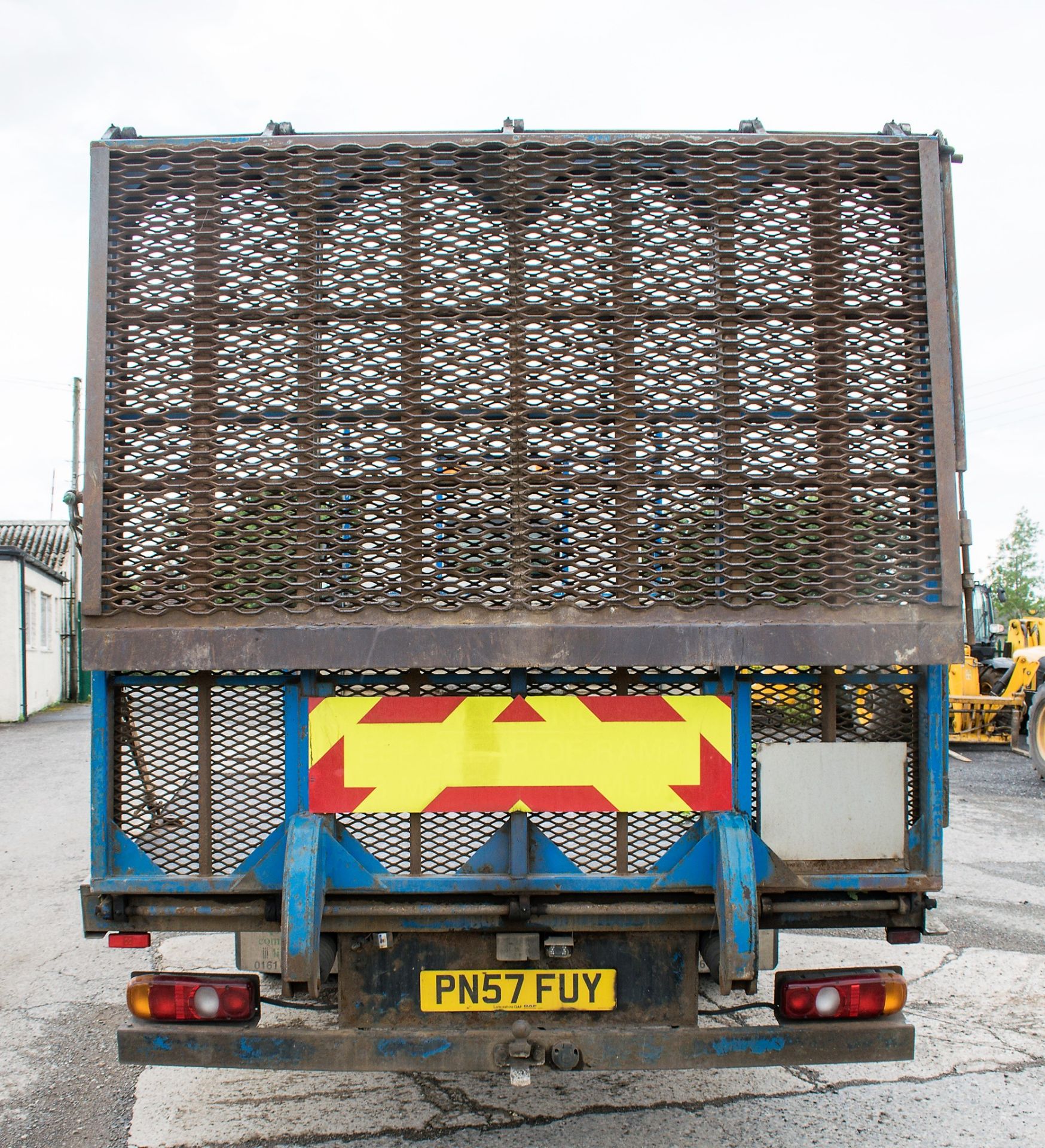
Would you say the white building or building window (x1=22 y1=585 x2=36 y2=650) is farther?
building window (x1=22 y1=585 x2=36 y2=650)

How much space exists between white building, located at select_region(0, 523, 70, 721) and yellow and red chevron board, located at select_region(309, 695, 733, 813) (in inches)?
867

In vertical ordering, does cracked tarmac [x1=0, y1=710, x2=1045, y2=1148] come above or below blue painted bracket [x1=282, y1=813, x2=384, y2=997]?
below

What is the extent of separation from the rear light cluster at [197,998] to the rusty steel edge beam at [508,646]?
0.96 meters

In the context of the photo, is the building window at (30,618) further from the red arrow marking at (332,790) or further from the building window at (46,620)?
the red arrow marking at (332,790)

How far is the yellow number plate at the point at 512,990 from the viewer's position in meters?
3.01

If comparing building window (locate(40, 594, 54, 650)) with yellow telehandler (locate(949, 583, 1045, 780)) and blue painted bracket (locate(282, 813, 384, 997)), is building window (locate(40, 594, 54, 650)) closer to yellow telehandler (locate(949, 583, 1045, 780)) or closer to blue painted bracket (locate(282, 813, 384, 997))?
yellow telehandler (locate(949, 583, 1045, 780))

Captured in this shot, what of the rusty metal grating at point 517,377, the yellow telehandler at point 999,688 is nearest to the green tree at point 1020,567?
the yellow telehandler at point 999,688

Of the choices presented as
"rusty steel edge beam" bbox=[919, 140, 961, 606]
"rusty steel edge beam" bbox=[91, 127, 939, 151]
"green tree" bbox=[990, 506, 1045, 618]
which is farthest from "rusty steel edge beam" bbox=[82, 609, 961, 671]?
"green tree" bbox=[990, 506, 1045, 618]

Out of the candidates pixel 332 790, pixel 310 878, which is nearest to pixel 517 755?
pixel 332 790

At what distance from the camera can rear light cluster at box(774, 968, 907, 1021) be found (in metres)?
3.02

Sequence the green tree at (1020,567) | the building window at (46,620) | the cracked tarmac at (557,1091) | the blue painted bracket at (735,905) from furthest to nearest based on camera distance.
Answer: the green tree at (1020,567) < the building window at (46,620) < the cracked tarmac at (557,1091) < the blue painted bracket at (735,905)

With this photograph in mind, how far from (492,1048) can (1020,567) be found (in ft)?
206

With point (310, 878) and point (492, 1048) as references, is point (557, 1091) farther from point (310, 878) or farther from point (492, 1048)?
point (310, 878)

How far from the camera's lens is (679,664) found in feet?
9.48
